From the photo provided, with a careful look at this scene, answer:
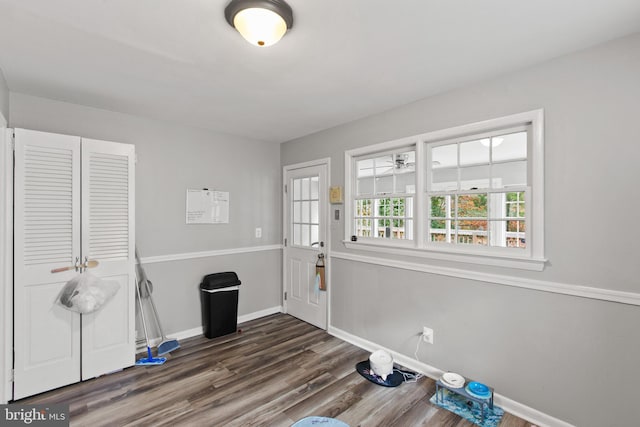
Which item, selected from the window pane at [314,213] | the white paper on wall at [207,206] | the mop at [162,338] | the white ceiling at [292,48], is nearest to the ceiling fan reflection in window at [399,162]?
the white ceiling at [292,48]

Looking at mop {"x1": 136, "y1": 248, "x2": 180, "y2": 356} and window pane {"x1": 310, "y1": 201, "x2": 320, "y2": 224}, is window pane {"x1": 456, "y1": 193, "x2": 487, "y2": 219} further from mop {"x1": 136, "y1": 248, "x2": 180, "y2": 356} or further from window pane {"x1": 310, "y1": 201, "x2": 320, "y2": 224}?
mop {"x1": 136, "y1": 248, "x2": 180, "y2": 356}

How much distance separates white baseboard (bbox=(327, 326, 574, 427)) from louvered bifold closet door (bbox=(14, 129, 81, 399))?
2496mm

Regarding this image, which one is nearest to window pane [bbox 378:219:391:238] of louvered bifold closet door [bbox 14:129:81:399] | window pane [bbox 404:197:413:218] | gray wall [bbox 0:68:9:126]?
window pane [bbox 404:197:413:218]

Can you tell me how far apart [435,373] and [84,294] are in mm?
3004

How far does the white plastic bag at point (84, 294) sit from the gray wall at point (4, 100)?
130 cm

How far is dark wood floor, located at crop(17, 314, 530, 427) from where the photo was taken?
2.09 metres

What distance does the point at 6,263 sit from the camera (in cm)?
216

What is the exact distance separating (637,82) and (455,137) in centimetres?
106

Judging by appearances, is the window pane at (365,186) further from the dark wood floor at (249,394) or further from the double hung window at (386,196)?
the dark wood floor at (249,394)

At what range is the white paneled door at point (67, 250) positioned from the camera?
2.25 metres

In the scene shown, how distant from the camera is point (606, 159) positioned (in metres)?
1.80

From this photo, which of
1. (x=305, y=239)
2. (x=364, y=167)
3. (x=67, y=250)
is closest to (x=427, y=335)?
(x=364, y=167)

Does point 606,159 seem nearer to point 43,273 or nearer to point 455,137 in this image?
point 455,137

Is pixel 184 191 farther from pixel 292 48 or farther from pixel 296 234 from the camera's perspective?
pixel 292 48
